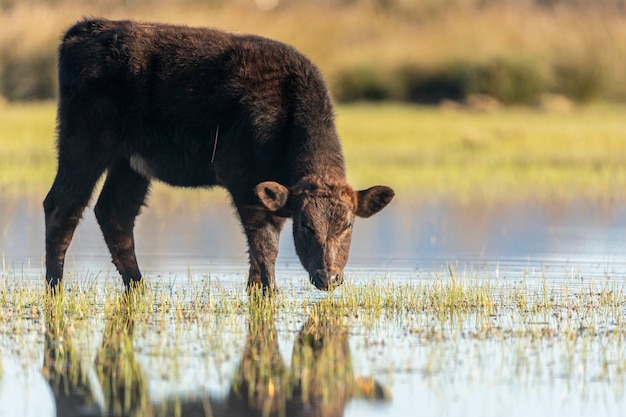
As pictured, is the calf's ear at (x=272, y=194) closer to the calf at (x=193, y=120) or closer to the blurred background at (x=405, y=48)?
the calf at (x=193, y=120)

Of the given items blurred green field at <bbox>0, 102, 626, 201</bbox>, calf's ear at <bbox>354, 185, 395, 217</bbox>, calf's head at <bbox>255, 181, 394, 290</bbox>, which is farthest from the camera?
blurred green field at <bbox>0, 102, 626, 201</bbox>

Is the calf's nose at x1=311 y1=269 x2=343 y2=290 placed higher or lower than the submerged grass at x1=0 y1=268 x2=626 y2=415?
higher

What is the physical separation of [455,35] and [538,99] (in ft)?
10.2

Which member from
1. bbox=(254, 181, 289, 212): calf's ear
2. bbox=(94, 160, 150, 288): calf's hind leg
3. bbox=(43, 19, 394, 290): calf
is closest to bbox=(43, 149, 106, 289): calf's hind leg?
bbox=(43, 19, 394, 290): calf

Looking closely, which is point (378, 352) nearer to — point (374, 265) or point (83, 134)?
point (83, 134)

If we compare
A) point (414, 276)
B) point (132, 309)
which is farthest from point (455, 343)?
point (414, 276)

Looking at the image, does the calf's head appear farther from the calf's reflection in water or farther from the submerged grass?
the calf's reflection in water

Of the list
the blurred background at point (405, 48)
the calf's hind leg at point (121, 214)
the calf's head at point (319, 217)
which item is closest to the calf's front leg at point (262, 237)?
the calf's head at point (319, 217)

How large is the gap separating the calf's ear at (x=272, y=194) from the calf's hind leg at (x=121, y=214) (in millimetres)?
1927

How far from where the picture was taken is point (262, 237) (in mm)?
10188

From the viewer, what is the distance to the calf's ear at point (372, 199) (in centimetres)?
972

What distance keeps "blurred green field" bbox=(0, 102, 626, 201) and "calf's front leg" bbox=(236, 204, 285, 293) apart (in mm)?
A: 8633

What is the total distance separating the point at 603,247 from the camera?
45.4 feet

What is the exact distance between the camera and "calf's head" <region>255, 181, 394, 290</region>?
930 centimetres
